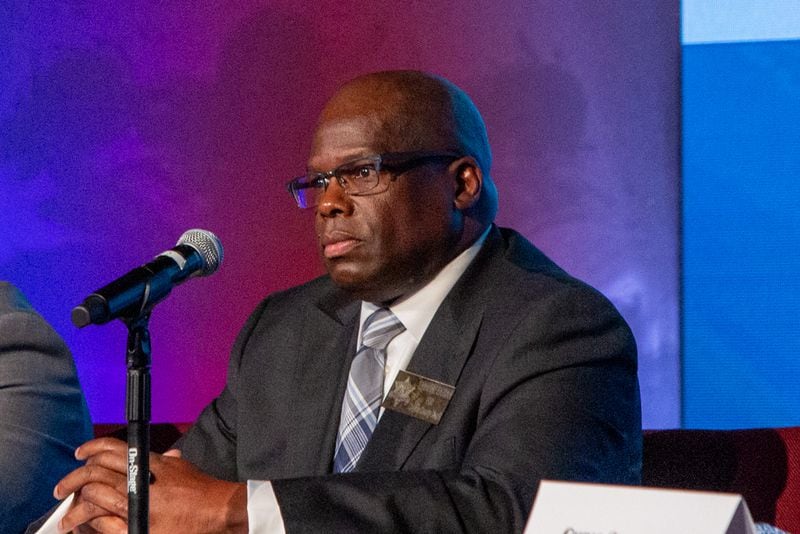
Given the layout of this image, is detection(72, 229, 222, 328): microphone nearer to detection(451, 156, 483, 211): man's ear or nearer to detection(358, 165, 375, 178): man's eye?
detection(358, 165, 375, 178): man's eye

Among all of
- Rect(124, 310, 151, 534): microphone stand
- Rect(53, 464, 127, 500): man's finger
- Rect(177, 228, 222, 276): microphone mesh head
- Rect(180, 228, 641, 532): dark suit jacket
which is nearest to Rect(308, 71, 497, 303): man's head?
Rect(180, 228, 641, 532): dark suit jacket

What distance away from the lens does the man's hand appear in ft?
6.31

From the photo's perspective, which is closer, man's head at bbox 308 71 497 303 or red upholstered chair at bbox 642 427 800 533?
man's head at bbox 308 71 497 303

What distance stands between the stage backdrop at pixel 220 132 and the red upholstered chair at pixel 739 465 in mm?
714

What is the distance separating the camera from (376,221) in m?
2.48

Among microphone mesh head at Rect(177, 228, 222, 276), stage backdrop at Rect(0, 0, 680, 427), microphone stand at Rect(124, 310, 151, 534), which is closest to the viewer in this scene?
microphone stand at Rect(124, 310, 151, 534)

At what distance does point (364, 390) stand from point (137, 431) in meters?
0.94

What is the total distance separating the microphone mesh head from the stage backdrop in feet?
5.39

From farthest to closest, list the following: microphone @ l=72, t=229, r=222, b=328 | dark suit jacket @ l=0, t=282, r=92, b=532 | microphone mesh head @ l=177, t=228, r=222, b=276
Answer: dark suit jacket @ l=0, t=282, r=92, b=532
microphone mesh head @ l=177, t=228, r=222, b=276
microphone @ l=72, t=229, r=222, b=328

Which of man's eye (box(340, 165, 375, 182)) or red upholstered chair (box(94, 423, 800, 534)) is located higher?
man's eye (box(340, 165, 375, 182))

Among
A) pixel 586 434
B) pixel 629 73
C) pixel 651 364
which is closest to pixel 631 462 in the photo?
pixel 586 434

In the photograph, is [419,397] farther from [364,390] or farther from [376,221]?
[376,221]

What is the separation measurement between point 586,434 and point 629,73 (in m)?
1.50

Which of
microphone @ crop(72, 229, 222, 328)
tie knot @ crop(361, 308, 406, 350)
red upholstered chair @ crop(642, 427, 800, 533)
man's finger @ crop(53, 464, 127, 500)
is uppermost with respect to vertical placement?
microphone @ crop(72, 229, 222, 328)
